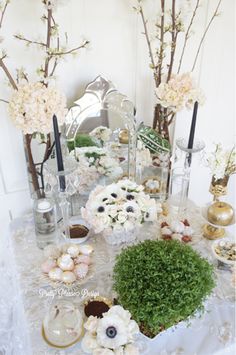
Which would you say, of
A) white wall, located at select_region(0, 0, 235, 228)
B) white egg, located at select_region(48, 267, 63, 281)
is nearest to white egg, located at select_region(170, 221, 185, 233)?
white egg, located at select_region(48, 267, 63, 281)

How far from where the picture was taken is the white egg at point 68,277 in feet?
2.97

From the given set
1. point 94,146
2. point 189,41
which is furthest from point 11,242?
point 189,41

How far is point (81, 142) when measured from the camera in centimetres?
124

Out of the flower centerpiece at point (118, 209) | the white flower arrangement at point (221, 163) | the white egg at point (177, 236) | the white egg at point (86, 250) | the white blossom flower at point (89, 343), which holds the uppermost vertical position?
the white flower arrangement at point (221, 163)

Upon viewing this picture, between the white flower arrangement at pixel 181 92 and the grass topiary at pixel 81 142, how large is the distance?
345 millimetres

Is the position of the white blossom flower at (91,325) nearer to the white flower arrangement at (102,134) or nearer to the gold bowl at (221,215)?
the gold bowl at (221,215)

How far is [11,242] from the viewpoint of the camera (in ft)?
3.68

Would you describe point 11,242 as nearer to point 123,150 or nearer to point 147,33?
point 123,150

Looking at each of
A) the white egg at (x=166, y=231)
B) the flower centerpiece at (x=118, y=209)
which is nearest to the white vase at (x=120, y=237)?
the flower centerpiece at (x=118, y=209)

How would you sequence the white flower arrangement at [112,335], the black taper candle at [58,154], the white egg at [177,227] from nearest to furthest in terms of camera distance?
the white flower arrangement at [112,335], the black taper candle at [58,154], the white egg at [177,227]

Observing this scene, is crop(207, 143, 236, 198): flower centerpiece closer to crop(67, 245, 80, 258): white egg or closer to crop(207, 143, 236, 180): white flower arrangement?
crop(207, 143, 236, 180): white flower arrangement

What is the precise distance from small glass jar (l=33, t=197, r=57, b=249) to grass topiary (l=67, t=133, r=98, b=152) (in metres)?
0.26

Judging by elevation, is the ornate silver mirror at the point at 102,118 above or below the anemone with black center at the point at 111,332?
above

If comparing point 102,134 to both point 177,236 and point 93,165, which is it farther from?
point 177,236
